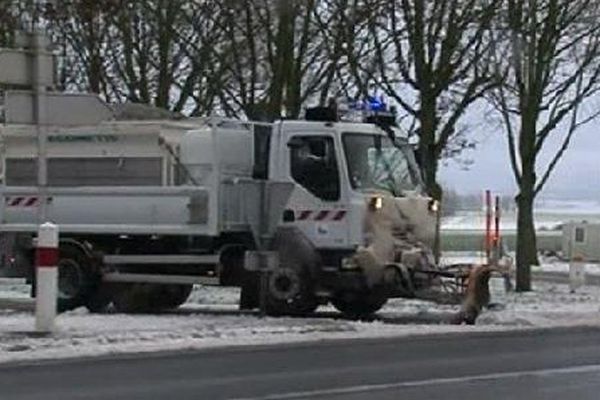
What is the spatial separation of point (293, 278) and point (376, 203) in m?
1.64

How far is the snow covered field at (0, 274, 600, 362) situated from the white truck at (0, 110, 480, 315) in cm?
61

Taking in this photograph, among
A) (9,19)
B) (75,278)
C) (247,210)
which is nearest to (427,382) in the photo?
(247,210)

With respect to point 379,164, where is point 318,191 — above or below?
below

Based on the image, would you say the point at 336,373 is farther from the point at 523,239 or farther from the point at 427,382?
the point at 523,239

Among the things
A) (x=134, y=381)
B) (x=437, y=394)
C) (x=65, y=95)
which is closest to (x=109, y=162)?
(x=65, y=95)

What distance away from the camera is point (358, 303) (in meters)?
23.2

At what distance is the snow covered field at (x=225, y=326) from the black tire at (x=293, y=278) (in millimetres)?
403

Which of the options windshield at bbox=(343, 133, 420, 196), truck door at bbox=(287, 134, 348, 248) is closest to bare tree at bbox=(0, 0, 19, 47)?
truck door at bbox=(287, 134, 348, 248)

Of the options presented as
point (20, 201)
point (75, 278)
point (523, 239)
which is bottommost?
point (75, 278)

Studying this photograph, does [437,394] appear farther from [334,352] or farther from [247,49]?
[247,49]

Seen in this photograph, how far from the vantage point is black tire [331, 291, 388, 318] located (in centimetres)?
2272

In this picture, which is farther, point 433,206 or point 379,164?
point 433,206

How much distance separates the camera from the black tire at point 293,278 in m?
21.9

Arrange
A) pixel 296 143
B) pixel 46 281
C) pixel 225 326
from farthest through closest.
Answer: pixel 296 143
pixel 225 326
pixel 46 281
